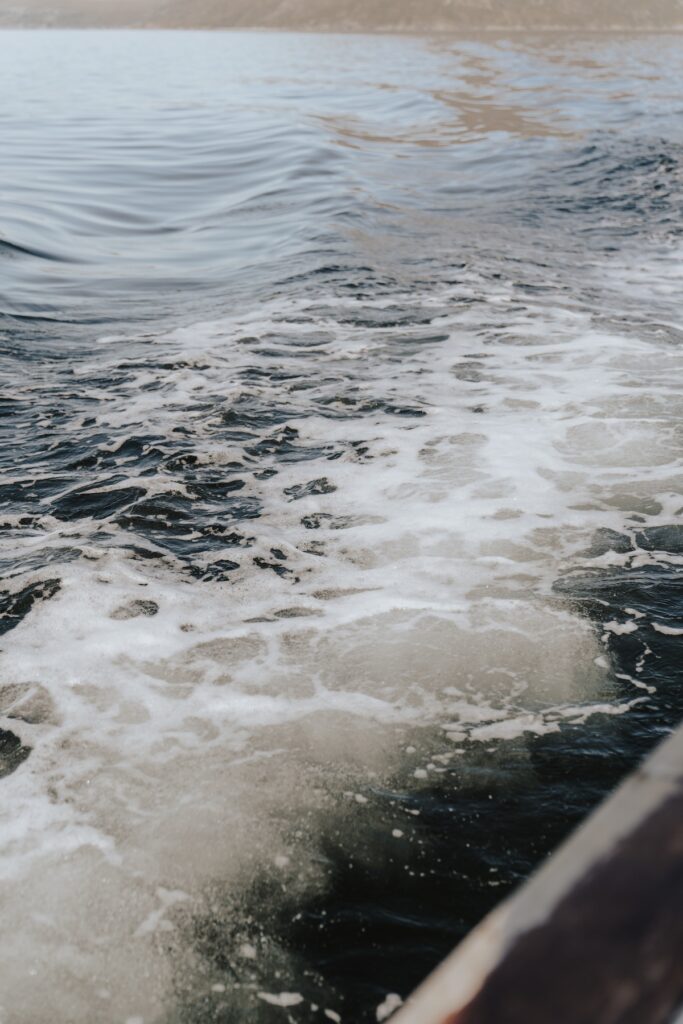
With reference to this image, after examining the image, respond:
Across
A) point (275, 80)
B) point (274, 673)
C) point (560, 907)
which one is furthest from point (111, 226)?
point (275, 80)

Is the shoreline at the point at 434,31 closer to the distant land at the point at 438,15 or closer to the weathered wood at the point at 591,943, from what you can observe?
the distant land at the point at 438,15

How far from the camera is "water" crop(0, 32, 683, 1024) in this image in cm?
251

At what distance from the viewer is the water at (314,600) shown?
2.51 meters

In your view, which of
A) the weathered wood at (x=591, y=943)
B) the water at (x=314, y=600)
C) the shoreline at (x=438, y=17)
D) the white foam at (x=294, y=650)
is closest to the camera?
the weathered wood at (x=591, y=943)

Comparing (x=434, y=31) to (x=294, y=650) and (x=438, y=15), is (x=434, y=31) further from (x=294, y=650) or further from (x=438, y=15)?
(x=294, y=650)

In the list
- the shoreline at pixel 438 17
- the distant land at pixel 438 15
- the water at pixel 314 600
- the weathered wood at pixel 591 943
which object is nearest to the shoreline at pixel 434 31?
the shoreline at pixel 438 17

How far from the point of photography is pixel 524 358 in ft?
23.9

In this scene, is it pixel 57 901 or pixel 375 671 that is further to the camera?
pixel 375 671

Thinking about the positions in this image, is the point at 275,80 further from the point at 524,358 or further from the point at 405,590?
the point at 405,590

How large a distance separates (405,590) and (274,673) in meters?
0.85

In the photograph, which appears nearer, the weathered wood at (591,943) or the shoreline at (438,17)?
the weathered wood at (591,943)

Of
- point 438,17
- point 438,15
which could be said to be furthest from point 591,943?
point 438,15

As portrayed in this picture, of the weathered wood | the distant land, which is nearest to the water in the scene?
the weathered wood

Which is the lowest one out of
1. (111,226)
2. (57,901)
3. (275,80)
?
(57,901)
